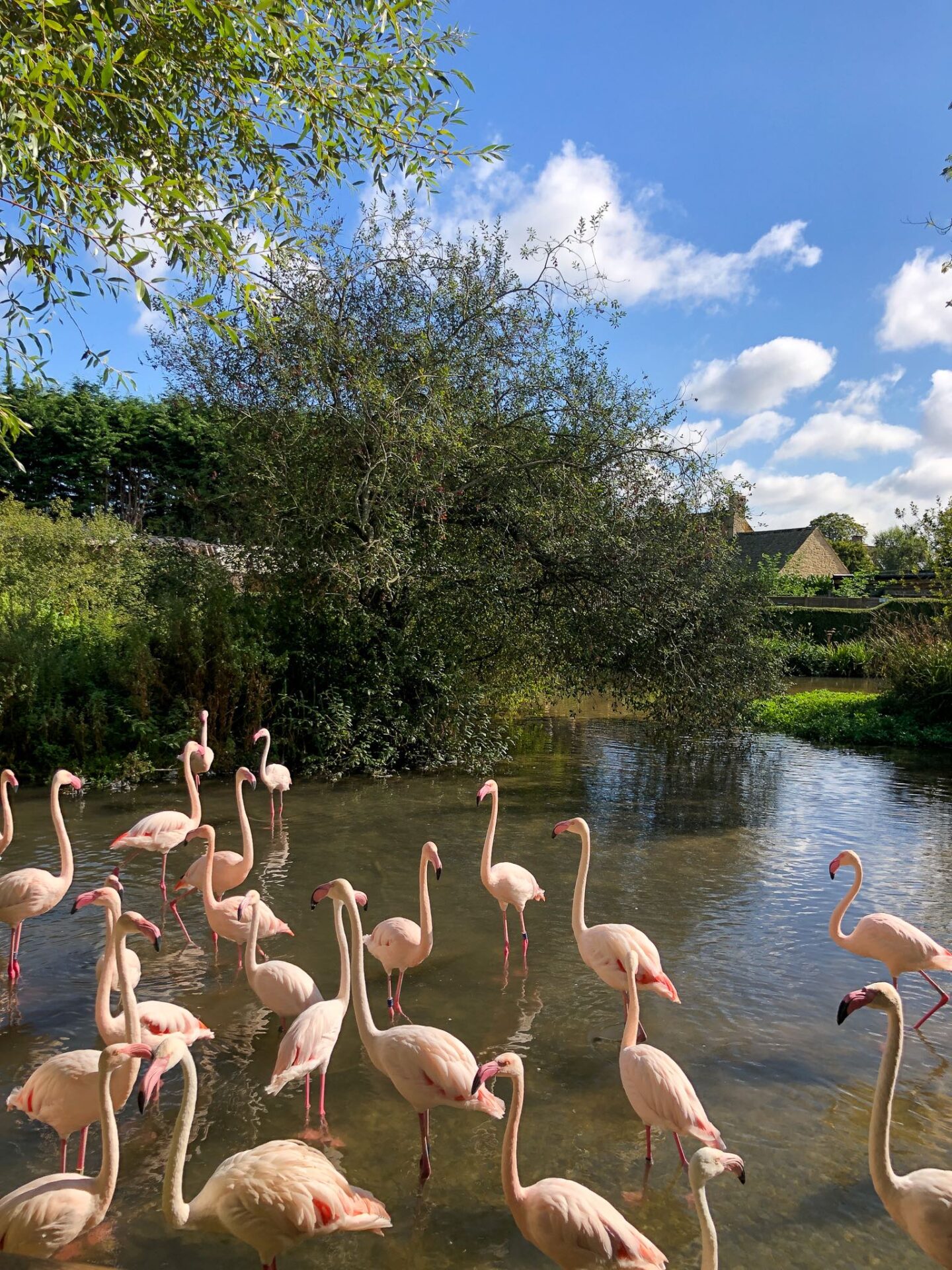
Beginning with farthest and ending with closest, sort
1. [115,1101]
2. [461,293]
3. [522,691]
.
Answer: [522,691]
[461,293]
[115,1101]

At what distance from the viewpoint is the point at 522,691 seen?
15000 mm

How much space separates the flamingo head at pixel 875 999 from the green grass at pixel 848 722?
12292 mm

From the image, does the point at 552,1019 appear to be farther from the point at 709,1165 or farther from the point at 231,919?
the point at 709,1165

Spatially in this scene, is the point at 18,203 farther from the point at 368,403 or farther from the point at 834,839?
the point at 834,839

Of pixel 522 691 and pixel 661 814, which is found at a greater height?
pixel 522 691

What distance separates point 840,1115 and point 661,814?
641 cm

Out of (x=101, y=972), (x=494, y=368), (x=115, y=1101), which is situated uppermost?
(x=494, y=368)

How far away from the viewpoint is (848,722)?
57.9ft

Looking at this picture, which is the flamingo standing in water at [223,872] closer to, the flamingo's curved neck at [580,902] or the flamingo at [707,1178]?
the flamingo's curved neck at [580,902]

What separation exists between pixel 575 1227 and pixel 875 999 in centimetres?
149

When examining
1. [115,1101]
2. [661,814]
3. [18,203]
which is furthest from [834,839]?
[18,203]

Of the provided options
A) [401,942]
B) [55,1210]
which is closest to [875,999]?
[401,942]

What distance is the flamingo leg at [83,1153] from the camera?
3.85m

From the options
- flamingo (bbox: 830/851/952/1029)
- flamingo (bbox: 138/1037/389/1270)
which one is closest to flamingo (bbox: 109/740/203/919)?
flamingo (bbox: 138/1037/389/1270)
